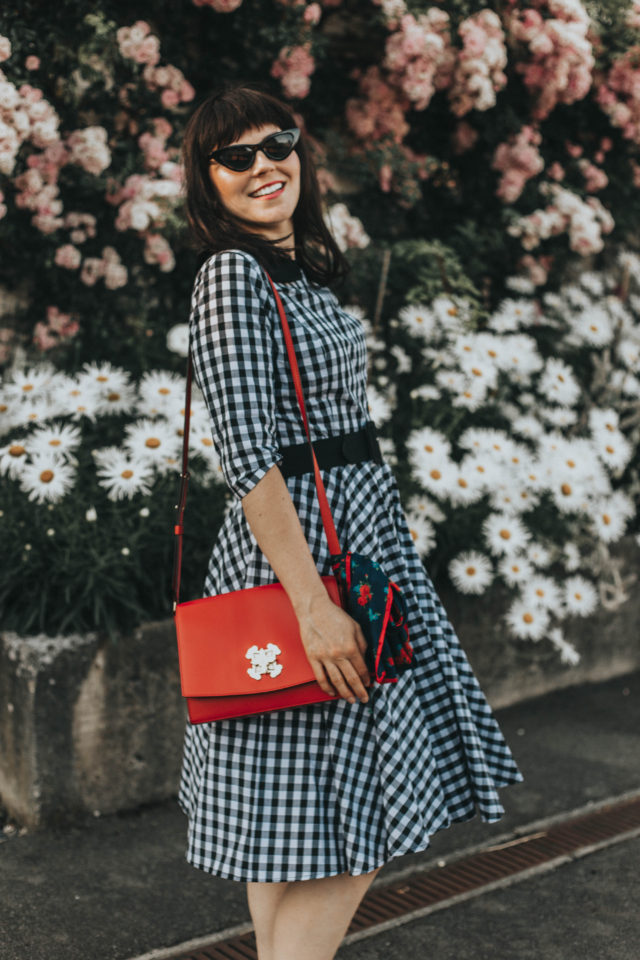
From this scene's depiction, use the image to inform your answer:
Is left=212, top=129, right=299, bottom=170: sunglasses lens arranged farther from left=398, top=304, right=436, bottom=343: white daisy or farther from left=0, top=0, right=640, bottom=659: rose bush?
left=398, top=304, right=436, bottom=343: white daisy

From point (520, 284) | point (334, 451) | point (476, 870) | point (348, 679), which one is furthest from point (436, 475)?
point (348, 679)

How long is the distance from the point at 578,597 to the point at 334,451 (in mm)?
2275

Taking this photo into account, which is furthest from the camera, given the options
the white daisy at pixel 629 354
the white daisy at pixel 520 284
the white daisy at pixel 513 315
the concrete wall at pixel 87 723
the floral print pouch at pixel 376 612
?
the white daisy at pixel 520 284

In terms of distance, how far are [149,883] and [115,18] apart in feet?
10.3

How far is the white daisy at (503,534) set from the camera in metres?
3.45

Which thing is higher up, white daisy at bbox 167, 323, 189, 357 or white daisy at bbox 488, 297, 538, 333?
white daisy at bbox 488, 297, 538, 333

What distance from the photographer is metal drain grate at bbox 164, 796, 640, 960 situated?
2.37m

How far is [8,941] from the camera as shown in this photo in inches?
89.7

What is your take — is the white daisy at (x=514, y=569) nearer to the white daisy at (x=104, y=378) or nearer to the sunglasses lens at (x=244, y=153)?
the white daisy at (x=104, y=378)

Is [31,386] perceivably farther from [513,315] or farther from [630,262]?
[630,262]

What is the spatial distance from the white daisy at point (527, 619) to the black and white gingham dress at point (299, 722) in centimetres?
177

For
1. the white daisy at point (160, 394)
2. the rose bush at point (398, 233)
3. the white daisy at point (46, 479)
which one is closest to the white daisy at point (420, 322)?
the rose bush at point (398, 233)

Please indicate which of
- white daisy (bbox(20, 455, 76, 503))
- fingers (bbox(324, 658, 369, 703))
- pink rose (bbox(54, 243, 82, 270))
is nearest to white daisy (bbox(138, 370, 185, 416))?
white daisy (bbox(20, 455, 76, 503))

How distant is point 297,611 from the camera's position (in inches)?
60.6
